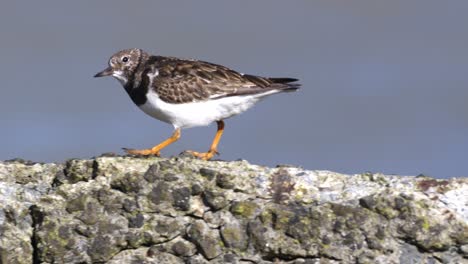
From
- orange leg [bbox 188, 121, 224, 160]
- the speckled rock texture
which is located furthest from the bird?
the speckled rock texture

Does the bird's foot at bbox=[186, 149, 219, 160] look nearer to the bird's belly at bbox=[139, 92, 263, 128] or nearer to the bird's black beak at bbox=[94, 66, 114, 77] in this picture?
the bird's belly at bbox=[139, 92, 263, 128]

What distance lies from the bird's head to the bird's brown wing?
0.48m

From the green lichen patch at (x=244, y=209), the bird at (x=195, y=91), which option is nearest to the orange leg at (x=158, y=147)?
the bird at (x=195, y=91)

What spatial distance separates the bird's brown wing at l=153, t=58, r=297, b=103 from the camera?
41.0 feet

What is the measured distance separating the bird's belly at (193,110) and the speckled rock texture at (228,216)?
3.87m

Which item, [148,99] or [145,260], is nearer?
[145,260]

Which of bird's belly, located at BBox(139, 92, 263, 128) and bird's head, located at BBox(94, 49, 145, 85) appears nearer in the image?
bird's belly, located at BBox(139, 92, 263, 128)

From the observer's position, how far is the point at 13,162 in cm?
899

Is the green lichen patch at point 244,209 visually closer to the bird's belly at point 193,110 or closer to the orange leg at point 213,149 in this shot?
the orange leg at point 213,149

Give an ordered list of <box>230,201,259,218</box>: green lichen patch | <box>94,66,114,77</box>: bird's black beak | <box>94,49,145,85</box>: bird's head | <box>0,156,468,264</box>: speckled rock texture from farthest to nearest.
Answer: <box>94,66,114,77</box>: bird's black beak
<box>94,49,145,85</box>: bird's head
<box>230,201,259,218</box>: green lichen patch
<box>0,156,468,264</box>: speckled rock texture

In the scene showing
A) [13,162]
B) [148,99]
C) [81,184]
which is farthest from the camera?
[148,99]

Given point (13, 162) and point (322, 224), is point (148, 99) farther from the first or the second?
point (322, 224)

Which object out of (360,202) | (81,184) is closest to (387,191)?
(360,202)

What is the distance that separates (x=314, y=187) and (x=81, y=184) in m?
2.16
